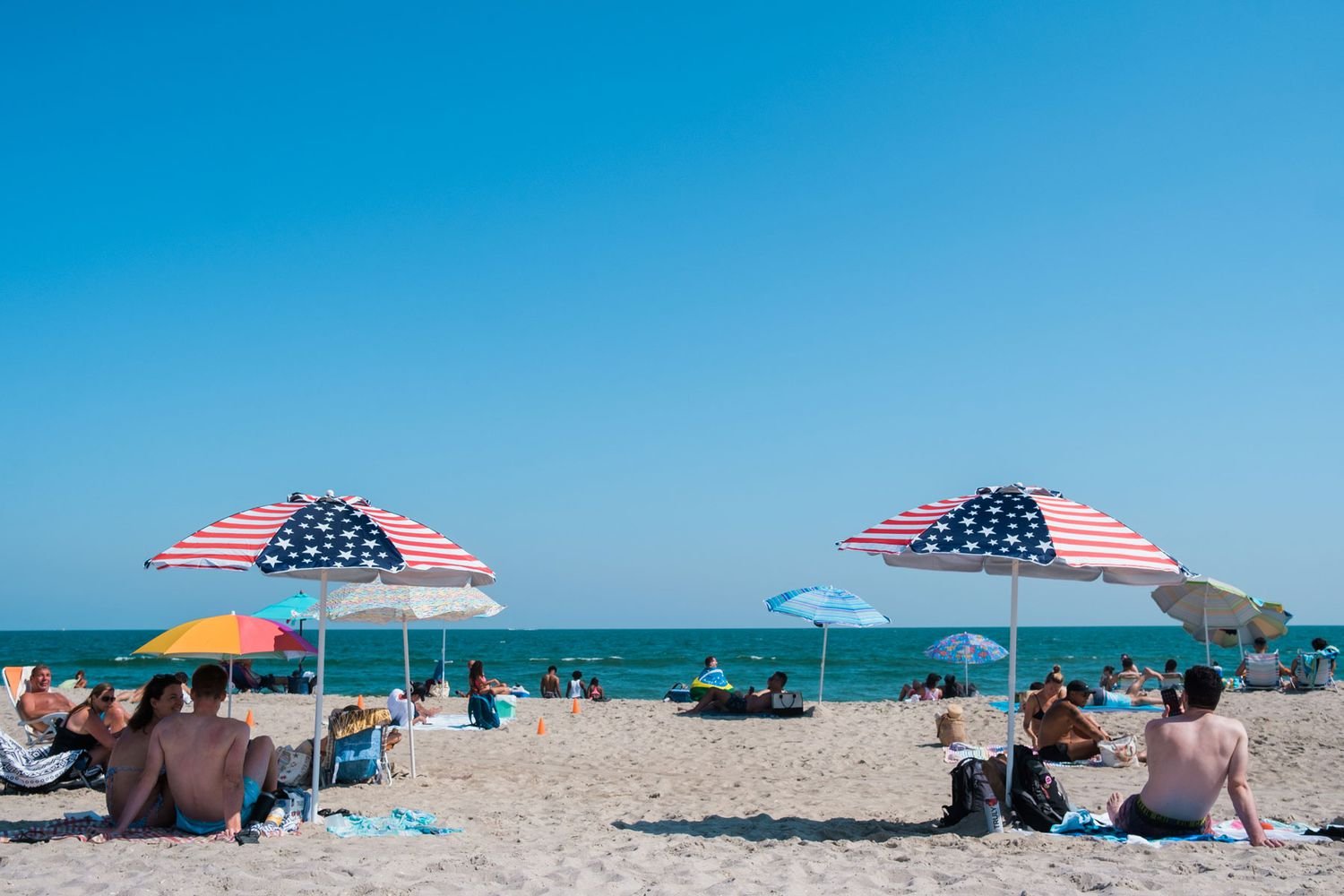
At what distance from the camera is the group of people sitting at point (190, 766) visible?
6.07m

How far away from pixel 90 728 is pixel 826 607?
10.8m

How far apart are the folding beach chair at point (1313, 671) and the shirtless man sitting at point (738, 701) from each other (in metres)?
10.8

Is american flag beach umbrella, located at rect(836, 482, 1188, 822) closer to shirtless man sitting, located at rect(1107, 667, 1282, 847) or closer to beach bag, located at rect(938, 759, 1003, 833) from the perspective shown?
beach bag, located at rect(938, 759, 1003, 833)

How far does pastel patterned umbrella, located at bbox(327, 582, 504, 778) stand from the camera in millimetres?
10594

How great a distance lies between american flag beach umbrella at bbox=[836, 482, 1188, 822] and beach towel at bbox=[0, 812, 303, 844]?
13.2ft

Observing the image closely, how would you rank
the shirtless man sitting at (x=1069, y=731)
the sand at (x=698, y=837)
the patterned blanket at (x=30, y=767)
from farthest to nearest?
the shirtless man sitting at (x=1069, y=731) → the patterned blanket at (x=30, y=767) → the sand at (x=698, y=837)

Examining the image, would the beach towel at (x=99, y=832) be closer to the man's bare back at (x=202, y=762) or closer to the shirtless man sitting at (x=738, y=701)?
the man's bare back at (x=202, y=762)

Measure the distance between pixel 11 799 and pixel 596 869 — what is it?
5.77 meters

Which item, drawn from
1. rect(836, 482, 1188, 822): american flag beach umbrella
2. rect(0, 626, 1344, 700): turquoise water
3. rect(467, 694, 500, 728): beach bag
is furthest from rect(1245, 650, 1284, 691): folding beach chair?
rect(836, 482, 1188, 822): american flag beach umbrella

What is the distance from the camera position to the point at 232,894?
5004 mm

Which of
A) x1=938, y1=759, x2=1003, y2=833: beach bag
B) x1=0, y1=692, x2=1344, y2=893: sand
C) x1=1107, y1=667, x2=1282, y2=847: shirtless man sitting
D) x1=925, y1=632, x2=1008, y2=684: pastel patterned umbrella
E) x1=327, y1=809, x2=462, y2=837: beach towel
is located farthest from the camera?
x1=925, y1=632, x2=1008, y2=684: pastel patterned umbrella

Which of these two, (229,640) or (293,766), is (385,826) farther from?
(229,640)

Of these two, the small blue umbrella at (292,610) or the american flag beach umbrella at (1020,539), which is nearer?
the american flag beach umbrella at (1020,539)

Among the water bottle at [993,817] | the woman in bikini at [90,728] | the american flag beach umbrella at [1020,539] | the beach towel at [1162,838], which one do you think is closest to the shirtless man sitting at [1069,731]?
the beach towel at [1162,838]
